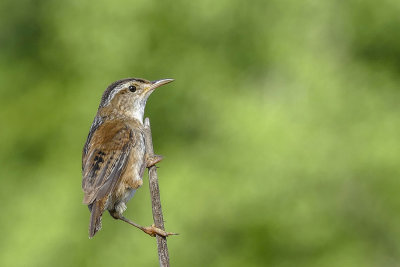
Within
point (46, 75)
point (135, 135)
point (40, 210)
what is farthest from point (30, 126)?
point (135, 135)

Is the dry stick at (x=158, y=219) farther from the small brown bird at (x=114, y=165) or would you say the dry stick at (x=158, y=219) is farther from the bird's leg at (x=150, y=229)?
the small brown bird at (x=114, y=165)

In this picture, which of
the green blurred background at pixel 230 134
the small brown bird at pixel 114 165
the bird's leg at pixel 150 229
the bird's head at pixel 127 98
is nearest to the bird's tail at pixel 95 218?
the small brown bird at pixel 114 165

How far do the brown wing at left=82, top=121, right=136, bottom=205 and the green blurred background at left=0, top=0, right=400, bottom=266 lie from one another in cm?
484

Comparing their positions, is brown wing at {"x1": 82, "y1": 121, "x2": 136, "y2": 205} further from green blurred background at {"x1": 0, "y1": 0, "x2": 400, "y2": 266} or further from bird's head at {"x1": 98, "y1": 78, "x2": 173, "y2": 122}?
green blurred background at {"x1": 0, "y1": 0, "x2": 400, "y2": 266}

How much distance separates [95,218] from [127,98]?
1.64 metres

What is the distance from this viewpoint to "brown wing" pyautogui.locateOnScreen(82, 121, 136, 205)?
4.68 meters

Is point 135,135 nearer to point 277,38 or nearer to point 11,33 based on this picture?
point 277,38

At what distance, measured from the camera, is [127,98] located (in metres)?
5.88

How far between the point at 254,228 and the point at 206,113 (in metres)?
2.09

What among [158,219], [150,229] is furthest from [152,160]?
[158,219]

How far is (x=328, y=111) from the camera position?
10.8 meters

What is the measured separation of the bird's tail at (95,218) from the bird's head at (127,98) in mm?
1324

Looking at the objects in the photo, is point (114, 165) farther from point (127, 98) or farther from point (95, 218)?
point (127, 98)

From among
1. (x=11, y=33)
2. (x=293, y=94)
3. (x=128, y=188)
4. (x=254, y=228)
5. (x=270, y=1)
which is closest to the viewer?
(x=128, y=188)
